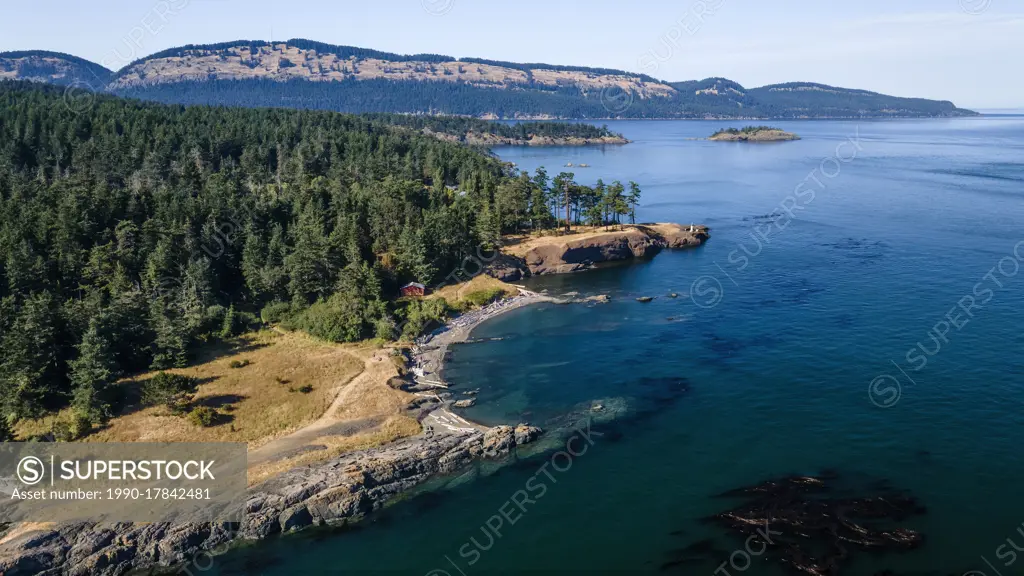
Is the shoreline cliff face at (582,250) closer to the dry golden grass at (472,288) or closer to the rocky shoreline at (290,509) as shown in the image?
the dry golden grass at (472,288)

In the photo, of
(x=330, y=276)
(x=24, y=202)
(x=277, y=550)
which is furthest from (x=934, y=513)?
(x=24, y=202)

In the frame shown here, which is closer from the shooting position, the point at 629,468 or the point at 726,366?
the point at 629,468

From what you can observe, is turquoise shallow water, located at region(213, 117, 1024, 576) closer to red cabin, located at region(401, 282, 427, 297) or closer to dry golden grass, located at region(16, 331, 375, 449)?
dry golden grass, located at region(16, 331, 375, 449)

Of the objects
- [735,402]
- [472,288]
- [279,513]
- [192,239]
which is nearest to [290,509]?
[279,513]

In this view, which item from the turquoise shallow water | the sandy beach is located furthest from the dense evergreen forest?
the turquoise shallow water

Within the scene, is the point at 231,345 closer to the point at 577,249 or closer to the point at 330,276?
the point at 330,276
